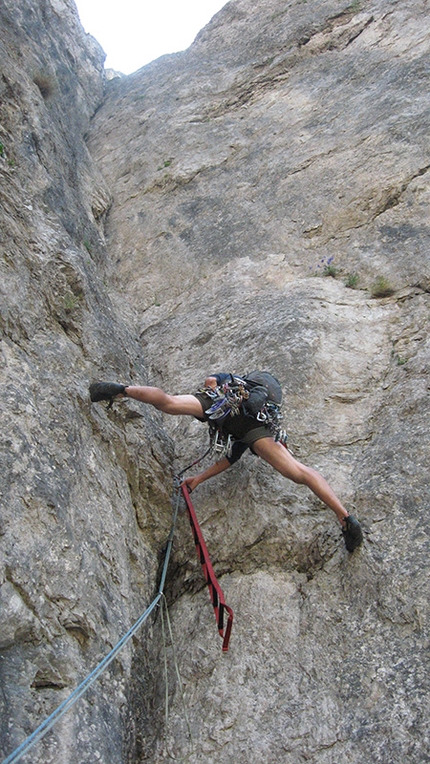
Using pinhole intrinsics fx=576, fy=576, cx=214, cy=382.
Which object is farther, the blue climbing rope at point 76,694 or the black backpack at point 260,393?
the black backpack at point 260,393

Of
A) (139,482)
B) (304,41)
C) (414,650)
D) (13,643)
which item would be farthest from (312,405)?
(304,41)

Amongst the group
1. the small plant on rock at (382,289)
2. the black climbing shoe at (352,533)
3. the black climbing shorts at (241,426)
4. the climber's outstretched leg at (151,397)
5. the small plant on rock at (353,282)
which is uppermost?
the climber's outstretched leg at (151,397)

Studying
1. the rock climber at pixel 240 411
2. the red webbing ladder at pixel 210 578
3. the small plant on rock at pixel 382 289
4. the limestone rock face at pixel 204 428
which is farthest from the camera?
the small plant on rock at pixel 382 289

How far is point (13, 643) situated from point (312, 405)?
11.2ft

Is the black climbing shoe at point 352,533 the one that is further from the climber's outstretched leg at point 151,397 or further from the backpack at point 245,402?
the climber's outstretched leg at point 151,397

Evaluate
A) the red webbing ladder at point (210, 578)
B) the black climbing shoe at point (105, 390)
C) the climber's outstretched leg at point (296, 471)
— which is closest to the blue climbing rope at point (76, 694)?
the red webbing ladder at point (210, 578)

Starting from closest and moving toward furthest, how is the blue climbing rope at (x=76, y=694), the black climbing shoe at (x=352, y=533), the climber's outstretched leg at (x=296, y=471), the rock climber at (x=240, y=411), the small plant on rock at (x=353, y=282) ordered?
the blue climbing rope at (x=76, y=694)
the black climbing shoe at (x=352, y=533)
the climber's outstretched leg at (x=296, y=471)
the rock climber at (x=240, y=411)
the small plant on rock at (x=353, y=282)

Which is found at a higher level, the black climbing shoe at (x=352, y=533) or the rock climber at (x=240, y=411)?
the rock climber at (x=240, y=411)

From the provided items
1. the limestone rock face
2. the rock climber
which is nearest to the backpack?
the rock climber

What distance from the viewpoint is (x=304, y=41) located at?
36.9 ft

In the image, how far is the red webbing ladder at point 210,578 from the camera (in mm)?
4043

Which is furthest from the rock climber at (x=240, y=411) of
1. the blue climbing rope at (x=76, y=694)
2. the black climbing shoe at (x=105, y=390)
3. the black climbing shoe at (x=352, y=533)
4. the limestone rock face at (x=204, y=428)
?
the blue climbing rope at (x=76, y=694)

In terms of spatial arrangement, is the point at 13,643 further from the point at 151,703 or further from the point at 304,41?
the point at 304,41

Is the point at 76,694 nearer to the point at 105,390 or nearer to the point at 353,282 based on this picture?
the point at 105,390
